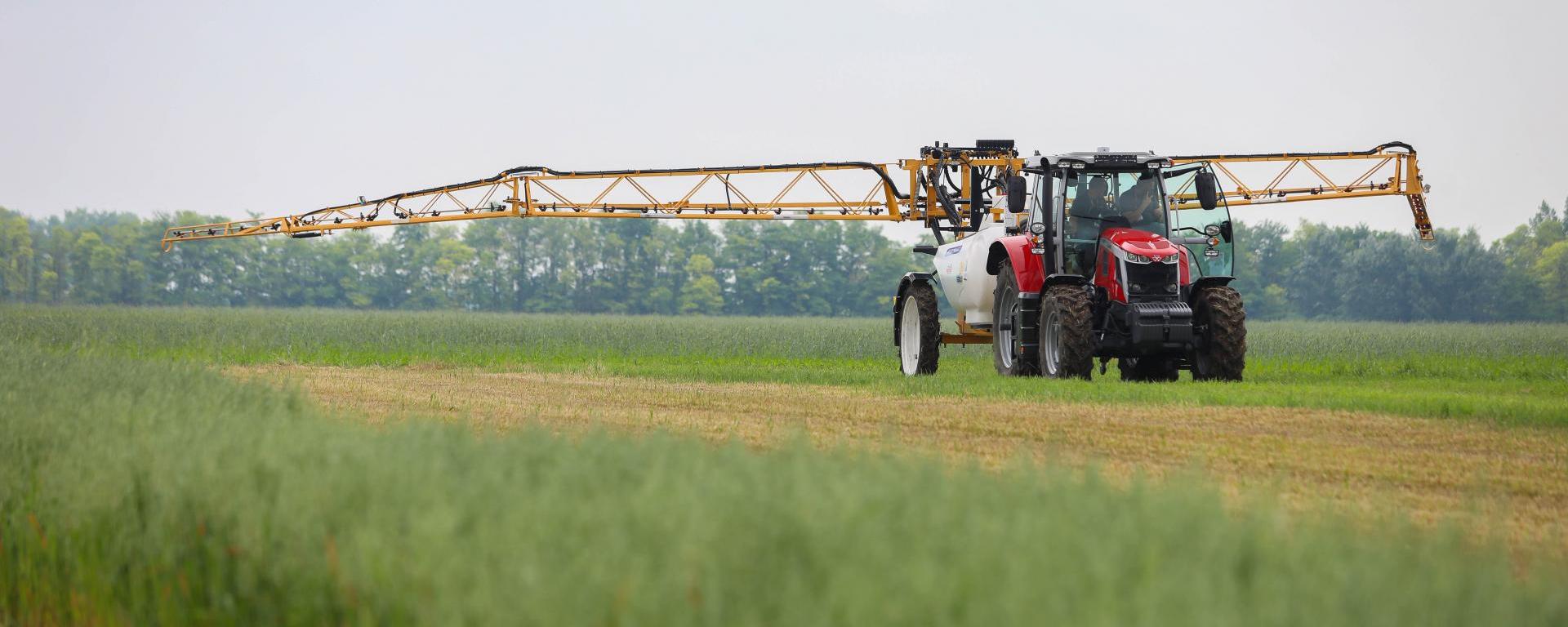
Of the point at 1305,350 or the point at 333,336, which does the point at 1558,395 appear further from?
the point at 333,336

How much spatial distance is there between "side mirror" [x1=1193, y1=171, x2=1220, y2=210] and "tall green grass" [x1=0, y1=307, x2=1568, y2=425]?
221 centimetres

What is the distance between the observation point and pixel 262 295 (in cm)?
9900

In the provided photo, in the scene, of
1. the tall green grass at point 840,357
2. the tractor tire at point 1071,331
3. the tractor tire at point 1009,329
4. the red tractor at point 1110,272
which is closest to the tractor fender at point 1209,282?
the red tractor at point 1110,272

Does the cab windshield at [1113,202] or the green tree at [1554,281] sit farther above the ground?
the cab windshield at [1113,202]

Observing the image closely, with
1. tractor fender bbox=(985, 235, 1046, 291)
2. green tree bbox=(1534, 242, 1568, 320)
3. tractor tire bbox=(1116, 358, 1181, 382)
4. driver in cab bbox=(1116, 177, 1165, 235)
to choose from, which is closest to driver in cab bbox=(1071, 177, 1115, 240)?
Answer: driver in cab bbox=(1116, 177, 1165, 235)

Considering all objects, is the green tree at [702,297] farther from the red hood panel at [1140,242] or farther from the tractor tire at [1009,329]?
the red hood panel at [1140,242]

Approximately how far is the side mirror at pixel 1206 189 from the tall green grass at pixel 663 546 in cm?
1138

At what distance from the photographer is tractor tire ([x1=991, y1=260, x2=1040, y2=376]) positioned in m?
18.1

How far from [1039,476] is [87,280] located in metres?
101

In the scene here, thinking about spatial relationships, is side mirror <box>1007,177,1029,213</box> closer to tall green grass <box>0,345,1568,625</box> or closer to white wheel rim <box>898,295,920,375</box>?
white wheel rim <box>898,295,920,375</box>

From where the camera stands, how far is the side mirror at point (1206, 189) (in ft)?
56.0

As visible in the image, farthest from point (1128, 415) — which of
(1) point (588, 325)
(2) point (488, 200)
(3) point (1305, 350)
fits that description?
(1) point (588, 325)

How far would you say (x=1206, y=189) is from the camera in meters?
17.1

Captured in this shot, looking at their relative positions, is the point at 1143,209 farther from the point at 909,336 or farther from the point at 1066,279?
the point at 909,336
